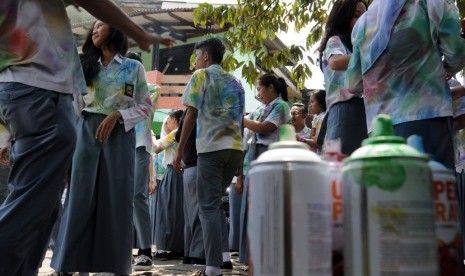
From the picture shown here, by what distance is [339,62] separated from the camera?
324 cm

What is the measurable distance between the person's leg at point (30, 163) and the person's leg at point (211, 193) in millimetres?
2109

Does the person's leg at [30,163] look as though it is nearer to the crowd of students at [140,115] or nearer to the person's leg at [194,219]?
the crowd of students at [140,115]

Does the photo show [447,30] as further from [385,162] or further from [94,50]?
[94,50]

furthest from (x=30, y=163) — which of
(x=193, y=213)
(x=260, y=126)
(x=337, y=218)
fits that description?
(x=260, y=126)

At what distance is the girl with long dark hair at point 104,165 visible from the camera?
135 inches

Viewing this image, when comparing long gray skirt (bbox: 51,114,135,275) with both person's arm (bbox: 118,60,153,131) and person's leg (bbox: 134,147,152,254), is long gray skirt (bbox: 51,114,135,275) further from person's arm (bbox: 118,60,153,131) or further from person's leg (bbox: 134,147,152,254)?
person's leg (bbox: 134,147,152,254)

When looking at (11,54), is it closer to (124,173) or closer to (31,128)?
(31,128)

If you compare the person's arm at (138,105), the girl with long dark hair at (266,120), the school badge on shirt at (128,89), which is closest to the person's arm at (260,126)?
the girl with long dark hair at (266,120)

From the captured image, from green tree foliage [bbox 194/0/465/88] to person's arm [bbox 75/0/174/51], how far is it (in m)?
3.83

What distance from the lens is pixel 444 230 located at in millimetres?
1195

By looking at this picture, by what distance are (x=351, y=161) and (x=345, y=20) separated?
2586 mm

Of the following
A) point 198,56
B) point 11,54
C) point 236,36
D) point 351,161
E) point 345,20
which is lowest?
point 351,161

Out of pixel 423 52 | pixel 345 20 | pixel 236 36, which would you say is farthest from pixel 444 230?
pixel 236 36

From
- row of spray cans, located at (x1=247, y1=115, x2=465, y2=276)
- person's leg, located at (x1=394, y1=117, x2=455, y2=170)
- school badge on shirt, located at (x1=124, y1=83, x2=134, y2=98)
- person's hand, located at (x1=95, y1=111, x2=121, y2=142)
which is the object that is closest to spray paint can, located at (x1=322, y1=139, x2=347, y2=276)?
row of spray cans, located at (x1=247, y1=115, x2=465, y2=276)
